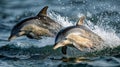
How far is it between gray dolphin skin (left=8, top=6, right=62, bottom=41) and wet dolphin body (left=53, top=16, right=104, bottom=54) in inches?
48.6

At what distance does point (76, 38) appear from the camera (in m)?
10.5

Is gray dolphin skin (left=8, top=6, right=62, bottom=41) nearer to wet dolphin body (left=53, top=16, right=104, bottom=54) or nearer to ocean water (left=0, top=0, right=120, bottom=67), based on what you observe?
ocean water (left=0, top=0, right=120, bottom=67)

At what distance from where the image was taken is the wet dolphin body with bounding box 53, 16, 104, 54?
10.3m

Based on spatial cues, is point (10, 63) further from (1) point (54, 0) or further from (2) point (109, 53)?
(1) point (54, 0)

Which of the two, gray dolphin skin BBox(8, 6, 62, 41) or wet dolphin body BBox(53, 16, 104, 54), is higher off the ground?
gray dolphin skin BBox(8, 6, 62, 41)

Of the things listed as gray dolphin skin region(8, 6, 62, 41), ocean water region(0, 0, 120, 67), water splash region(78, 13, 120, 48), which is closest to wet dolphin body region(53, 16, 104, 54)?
ocean water region(0, 0, 120, 67)

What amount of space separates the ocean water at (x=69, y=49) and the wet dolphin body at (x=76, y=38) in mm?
331

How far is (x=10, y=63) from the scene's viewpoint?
10.9m

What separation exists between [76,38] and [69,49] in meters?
1.18

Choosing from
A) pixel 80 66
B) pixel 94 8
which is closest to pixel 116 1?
pixel 94 8

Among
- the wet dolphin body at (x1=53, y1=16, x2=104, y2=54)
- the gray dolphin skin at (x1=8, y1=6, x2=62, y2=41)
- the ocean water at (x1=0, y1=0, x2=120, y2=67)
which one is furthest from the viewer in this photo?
the gray dolphin skin at (x1=8, y1=6, x2=62, y2=41)

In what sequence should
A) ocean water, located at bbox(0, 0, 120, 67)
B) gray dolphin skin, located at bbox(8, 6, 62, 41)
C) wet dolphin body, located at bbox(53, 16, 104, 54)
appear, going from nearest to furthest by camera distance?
1. wet dolphin body, located at bbox(53, 16, 104, 54)
2. ocean water, located at bbox(0, 0, 120, 67)
3. gray dolphin skin, located at bbox(8, 6, 62, 41)

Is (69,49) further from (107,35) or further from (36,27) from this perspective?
(107,35)

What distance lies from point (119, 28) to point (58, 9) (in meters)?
4.30
